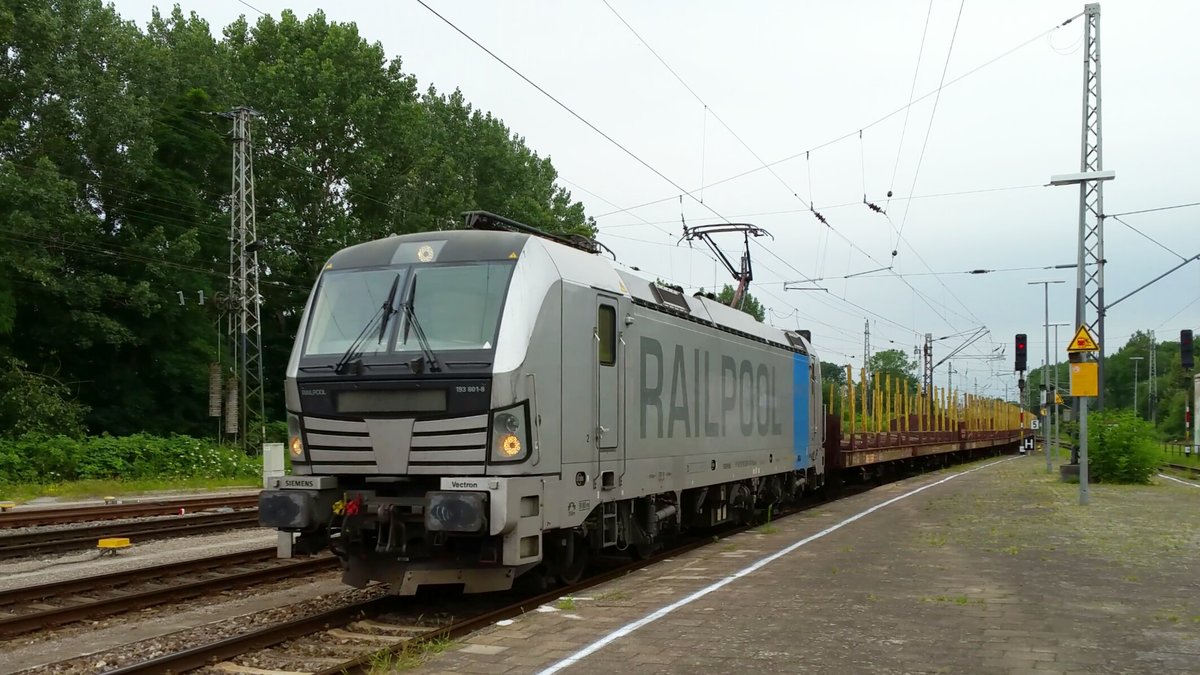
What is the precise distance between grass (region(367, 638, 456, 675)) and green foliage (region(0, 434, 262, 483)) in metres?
21.7

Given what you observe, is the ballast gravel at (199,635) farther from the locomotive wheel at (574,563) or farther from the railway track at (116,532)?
the railway track at (116,532)

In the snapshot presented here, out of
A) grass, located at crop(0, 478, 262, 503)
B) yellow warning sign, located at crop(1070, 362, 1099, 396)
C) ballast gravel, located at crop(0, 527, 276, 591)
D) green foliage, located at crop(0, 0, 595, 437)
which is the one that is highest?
green foliage, located at crop(0, 0, 595, 437)

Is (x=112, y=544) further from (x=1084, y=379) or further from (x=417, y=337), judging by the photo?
(x=1084, y=379)

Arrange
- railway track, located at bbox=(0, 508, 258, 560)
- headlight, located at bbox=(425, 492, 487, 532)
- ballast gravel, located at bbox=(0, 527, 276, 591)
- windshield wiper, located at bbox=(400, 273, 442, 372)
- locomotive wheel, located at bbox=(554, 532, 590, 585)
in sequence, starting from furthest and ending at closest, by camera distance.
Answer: railway track, located at bbox=(0, 508, 258, 560) < ballast gravel, located at bbox=(0, 527, 276, 591) < locomotive wheel, located at bbox=(554, 532, 590, 585) < windshield wiper, located at bbox=(400, 273, 442, 372) < headlight, located at bbox=(425, 492, 487, 532)

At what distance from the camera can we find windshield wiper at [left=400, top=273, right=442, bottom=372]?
8.28m

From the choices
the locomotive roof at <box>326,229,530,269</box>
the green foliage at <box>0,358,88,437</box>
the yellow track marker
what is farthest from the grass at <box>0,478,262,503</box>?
the locomotive roof at <box>326,229,530,269</box>

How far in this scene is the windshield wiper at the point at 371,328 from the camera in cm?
859

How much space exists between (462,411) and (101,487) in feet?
67.6

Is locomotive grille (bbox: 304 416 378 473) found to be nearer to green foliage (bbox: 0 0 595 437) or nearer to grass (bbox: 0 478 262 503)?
grass (bbox: 0 478 262 503)

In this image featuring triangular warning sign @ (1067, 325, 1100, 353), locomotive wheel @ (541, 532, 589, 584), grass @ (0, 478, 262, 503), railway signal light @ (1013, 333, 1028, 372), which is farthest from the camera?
railway signal light @ (1013, 333, 1028, 372)

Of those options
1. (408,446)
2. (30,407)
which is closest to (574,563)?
(408,446)

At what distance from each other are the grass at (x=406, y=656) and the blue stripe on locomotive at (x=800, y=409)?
11.3 metres

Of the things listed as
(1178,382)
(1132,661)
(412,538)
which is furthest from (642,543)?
(1178,382)

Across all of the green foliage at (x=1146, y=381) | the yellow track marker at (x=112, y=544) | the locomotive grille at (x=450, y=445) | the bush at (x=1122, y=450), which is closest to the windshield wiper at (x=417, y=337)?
the locomotive grille at (x=450, y=445)
